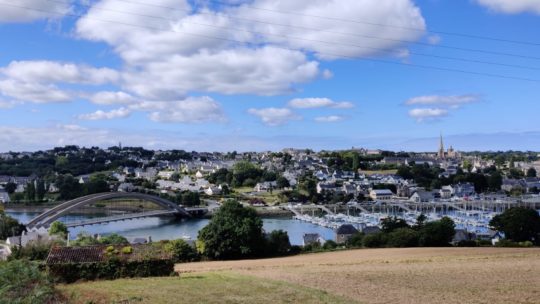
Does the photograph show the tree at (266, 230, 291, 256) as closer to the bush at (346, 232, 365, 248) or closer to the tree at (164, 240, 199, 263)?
the tree at (164, 240, 199, 263)

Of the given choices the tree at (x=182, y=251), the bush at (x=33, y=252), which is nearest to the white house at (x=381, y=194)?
the tree at (x=182, y=251)

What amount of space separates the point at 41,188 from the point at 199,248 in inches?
1969

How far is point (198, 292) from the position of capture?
9.26 m

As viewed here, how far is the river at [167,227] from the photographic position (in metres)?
42.3

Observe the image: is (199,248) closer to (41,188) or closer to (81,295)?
(81,295)

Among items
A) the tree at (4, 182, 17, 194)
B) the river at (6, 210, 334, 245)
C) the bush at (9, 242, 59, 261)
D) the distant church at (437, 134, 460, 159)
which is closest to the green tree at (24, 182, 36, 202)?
the river at (6, 210, 334, 245)

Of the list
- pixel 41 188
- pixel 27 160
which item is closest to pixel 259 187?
pixel 41 188

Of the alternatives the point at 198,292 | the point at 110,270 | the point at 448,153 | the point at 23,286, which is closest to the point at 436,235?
the point at 110,270

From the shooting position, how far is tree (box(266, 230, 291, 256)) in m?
22.7

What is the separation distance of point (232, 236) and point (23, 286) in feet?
43.5

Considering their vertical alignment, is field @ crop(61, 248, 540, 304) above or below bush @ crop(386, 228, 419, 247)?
above

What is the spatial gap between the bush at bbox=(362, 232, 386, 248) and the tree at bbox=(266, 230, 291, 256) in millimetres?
3965

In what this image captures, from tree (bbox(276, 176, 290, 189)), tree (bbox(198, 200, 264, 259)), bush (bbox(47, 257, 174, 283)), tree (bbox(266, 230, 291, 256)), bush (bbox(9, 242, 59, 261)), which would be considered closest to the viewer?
bush (bbox(47, 257, 174, 283))

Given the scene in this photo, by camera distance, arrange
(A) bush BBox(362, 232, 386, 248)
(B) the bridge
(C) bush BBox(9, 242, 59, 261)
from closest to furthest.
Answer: (C) bush BBox(9, 242, 59, 261) < (A) bush BBox(362, 232, 386, 248) < (B) the bridge
